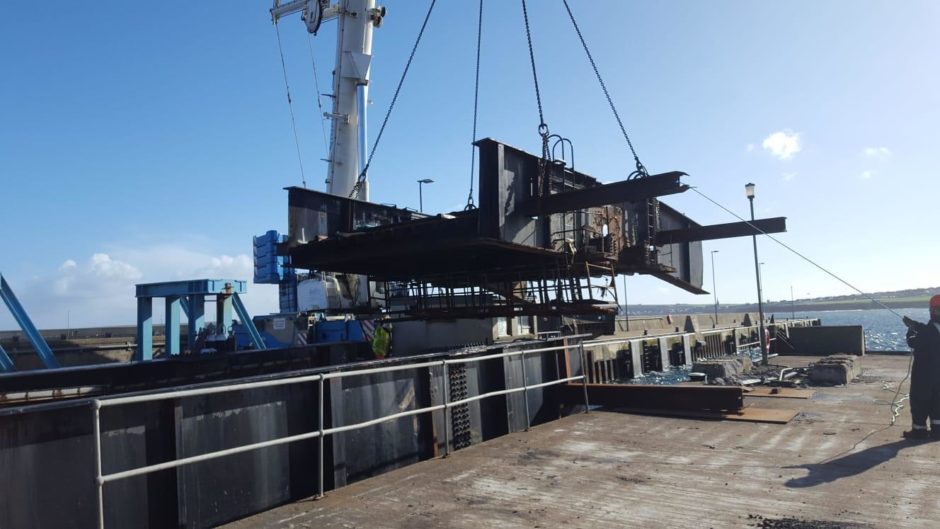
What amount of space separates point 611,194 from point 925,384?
4603 mm

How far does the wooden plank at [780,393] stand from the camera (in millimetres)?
11320

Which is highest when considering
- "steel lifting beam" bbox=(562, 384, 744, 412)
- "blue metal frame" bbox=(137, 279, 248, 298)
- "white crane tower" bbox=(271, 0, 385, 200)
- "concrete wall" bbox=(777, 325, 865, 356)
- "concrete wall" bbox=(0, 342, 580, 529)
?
"white crane tower" bbox=(271, 0, 385, 200)

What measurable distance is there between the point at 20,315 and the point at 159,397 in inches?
551

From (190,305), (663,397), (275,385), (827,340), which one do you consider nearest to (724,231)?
(663,397)

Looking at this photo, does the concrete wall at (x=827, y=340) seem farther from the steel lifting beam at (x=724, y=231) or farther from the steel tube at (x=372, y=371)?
the steel tube at (x=372, y=371)

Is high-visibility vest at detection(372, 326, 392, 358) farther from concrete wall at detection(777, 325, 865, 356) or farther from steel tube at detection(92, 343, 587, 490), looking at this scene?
concrete wall at detection(777, 325, 865, 356)

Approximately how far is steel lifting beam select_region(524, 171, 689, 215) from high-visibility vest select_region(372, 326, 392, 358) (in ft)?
20.2

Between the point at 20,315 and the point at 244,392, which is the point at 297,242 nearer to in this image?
the point at 244,392

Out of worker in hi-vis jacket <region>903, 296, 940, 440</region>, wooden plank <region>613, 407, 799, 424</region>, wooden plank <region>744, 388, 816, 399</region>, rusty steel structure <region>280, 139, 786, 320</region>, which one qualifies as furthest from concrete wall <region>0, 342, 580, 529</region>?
wooden plank <region>744, 388, 816, 399</region>

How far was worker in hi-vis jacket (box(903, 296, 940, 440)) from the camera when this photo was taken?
294 inches

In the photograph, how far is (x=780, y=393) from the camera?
461 inches

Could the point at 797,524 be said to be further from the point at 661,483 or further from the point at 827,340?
the point at 827,340

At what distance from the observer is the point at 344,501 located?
5629 millimetres

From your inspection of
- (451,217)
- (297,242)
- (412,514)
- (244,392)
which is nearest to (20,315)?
(297,242)
